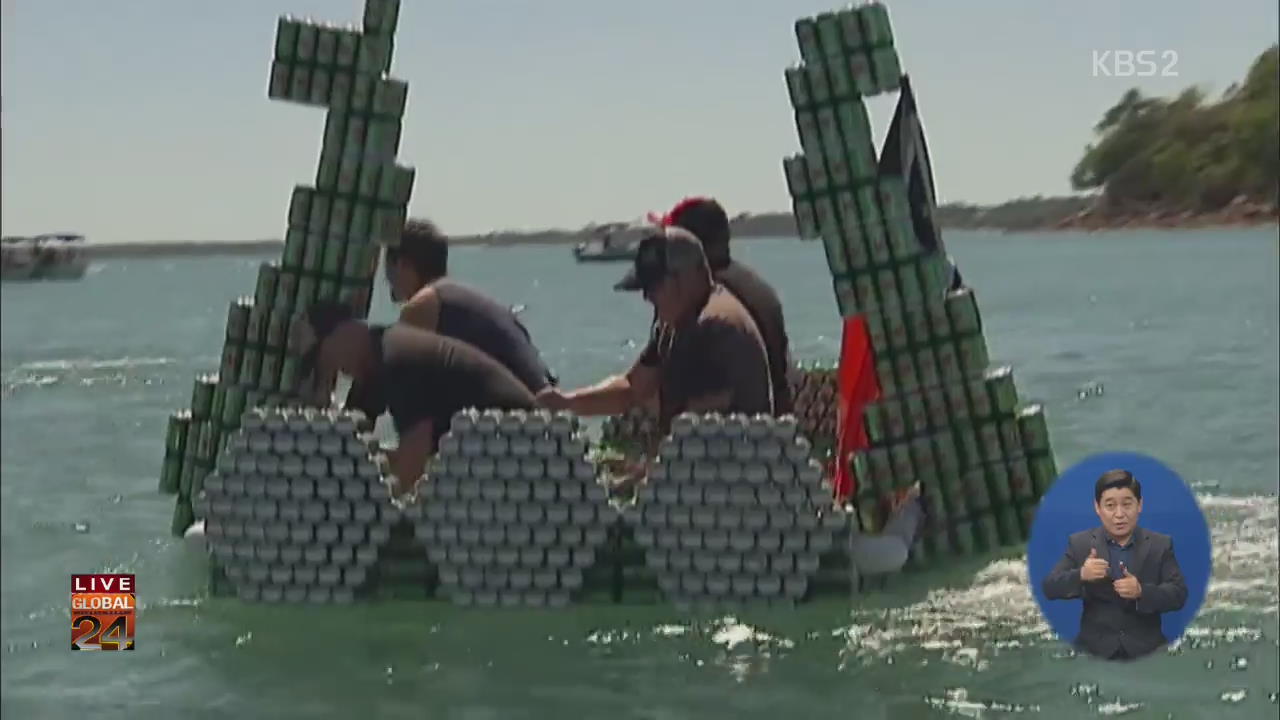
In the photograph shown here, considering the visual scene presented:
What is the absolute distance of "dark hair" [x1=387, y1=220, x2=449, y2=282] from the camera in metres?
10.6

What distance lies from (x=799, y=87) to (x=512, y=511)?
269 centimetres

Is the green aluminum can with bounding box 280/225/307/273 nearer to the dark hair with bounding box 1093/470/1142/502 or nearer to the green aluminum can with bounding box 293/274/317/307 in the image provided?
the green aluminum can with bounding box 293/274/317/307

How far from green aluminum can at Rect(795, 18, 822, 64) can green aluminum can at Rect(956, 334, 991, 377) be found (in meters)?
1.68

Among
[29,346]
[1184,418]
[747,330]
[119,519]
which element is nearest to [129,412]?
[119,519]

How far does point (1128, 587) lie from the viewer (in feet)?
22.2

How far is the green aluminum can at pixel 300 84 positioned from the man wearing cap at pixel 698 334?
2.37 m

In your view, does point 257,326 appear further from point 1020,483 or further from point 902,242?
point 1020,483

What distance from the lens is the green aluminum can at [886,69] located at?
9.61 meters

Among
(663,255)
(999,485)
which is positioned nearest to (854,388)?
(999,485)

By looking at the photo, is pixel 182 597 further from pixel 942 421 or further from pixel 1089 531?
pixel 1089 531

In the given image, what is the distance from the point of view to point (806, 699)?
323 inches

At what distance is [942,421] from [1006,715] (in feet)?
7.40

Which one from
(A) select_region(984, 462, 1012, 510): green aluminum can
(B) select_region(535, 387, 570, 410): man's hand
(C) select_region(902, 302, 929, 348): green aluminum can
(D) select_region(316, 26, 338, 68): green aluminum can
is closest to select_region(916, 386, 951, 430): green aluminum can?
(C) select_region(902, 302, 929, 348): green aluminum can

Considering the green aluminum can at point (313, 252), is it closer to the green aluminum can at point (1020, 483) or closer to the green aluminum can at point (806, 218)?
the green aluminum can at point (806, 218)
